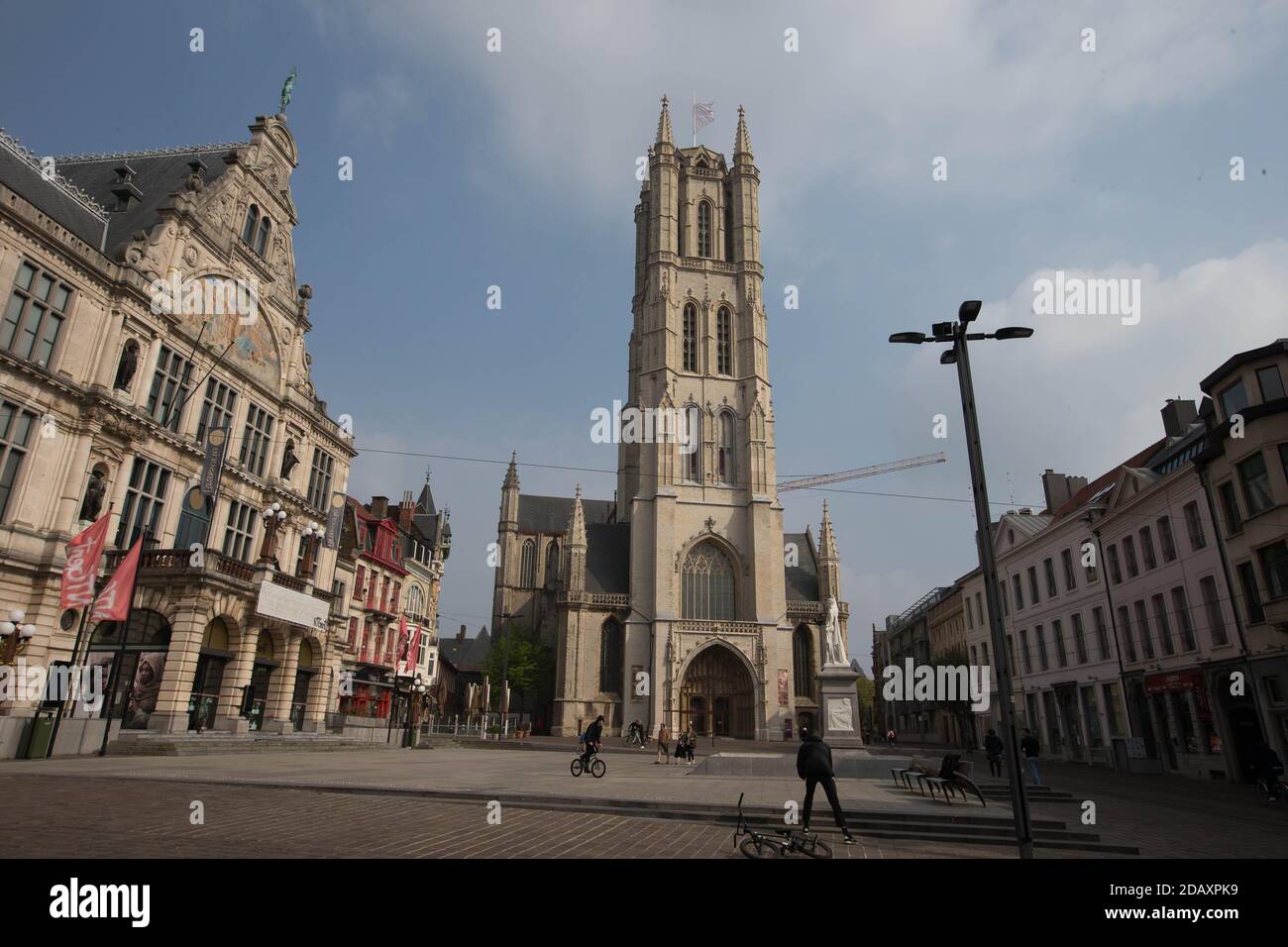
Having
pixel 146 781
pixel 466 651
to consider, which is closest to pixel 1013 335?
pixel 146 781

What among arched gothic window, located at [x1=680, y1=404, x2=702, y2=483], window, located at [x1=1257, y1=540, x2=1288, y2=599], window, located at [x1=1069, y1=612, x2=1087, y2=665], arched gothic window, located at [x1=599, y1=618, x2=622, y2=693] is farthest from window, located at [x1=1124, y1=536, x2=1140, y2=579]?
arched gothic window, located at [x1=599, y1=618, x2=622, y2=693]

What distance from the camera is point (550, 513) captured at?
77.8m

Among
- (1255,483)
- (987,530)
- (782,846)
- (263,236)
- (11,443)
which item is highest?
(263,236)

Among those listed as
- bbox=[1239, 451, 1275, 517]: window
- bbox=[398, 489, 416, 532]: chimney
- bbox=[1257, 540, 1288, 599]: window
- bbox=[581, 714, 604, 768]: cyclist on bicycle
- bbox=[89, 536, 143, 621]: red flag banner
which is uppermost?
bbox=[398, 489, 416, 532]: chimney

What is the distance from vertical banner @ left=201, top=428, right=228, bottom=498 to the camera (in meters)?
23.8

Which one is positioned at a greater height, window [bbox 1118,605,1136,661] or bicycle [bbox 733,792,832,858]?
window [bbox 1118,605,1136,661]

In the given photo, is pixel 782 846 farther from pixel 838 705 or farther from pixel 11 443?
pixel 11 443

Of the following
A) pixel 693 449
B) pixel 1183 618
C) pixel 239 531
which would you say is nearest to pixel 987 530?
pixel 1183 618

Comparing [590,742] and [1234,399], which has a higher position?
[1234,399]

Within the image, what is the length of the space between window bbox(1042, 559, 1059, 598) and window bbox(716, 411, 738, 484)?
23.7 metres

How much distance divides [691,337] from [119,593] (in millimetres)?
45333

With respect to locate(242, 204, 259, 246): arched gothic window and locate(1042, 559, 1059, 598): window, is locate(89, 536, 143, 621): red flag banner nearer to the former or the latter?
locate(242, 204, 259, 246): arched gothic window

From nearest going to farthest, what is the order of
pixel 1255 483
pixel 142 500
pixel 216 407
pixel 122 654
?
pixel 122 654 < pixel 1255 483 < pixel 142 500 < pixel 216 407

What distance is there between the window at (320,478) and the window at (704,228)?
3831 centimetres
